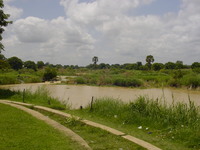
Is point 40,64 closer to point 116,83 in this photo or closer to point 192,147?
point 116,83

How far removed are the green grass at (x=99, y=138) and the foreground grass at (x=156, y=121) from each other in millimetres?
772

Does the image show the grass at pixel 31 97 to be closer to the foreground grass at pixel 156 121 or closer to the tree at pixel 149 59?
the foreground grass at pixel 156 121

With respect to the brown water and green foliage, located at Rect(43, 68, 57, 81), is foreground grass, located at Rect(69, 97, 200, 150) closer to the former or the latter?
the brown water

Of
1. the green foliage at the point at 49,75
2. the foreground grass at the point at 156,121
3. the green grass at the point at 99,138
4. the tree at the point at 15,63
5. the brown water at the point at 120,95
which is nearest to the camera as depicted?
the green grass at the point at 99,138

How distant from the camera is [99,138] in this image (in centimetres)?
430

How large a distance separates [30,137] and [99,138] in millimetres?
1429

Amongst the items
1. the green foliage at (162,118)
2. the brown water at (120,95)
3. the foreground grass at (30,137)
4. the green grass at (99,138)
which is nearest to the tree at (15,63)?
the brown water at (120,95)

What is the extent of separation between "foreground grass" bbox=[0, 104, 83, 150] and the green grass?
0.54 metres

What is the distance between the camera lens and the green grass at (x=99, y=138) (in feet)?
12.4

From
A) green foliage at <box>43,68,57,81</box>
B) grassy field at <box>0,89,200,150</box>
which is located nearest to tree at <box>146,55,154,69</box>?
green foliage at <box>43,68,57,81</box>

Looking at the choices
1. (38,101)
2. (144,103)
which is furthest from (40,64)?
(144,103)

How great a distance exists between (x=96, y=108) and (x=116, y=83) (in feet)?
63.4

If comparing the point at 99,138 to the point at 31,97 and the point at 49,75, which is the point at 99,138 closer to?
the point at 31,97

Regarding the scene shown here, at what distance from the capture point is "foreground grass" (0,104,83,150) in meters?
3.45
